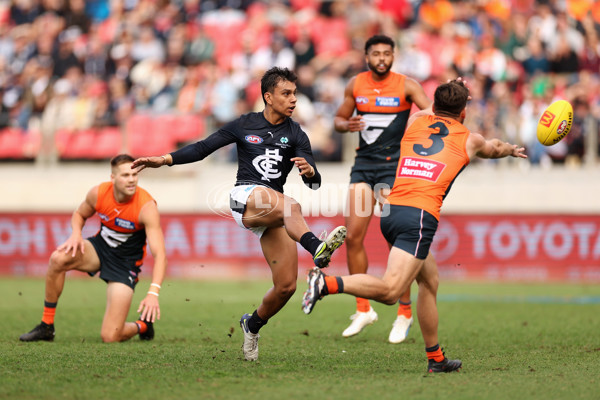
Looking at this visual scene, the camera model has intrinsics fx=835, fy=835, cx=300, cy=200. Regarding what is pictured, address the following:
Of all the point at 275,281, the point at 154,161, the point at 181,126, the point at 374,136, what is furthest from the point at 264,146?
the point at 181,126

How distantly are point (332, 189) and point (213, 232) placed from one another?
268cm

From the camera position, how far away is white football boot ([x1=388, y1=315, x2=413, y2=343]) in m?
8.94

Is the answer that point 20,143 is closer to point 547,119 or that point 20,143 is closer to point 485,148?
point 547,119

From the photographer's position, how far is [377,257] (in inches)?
670

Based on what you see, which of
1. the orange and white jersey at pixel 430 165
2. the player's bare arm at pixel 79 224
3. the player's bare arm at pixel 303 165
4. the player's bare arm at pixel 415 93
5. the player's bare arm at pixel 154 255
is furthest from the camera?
the player's bare arm at pixel 415 93

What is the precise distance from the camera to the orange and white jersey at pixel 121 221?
9.14m

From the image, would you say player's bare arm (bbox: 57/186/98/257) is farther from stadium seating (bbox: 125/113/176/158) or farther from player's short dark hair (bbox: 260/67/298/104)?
stadium seating (bbox: 125/113/176/158)

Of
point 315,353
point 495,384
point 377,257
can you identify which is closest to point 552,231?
point 377,257

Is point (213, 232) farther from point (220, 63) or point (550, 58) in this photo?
point (550, 58)

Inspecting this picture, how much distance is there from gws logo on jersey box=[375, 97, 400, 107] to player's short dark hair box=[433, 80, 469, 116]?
2328 millimetres

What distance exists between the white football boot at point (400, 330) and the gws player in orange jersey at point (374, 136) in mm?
139

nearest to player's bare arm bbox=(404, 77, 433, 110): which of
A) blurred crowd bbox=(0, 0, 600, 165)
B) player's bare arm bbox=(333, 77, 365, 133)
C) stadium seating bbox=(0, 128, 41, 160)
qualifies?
player's bare arm bbox=(333, 77, 365, 133)

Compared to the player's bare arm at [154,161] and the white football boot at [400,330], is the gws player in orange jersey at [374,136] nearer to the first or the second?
the white football boot at [400,330]

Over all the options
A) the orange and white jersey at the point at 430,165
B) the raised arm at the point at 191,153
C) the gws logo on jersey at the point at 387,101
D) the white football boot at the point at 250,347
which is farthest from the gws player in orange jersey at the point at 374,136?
the orange and white jersey at the point at 430,165
